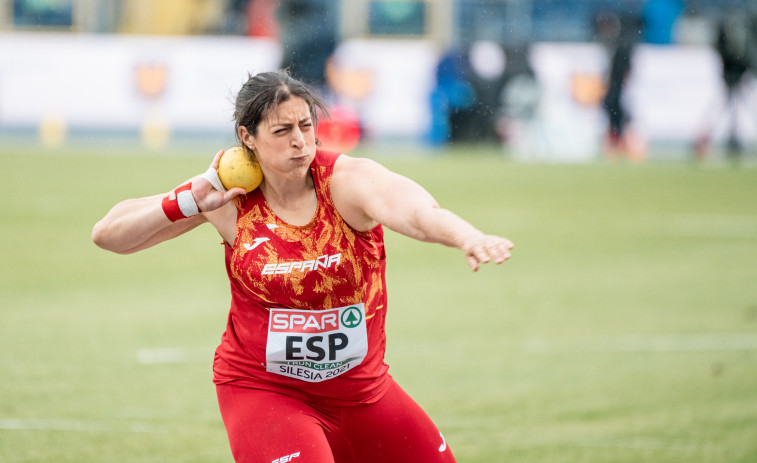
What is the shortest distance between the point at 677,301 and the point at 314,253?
683cm

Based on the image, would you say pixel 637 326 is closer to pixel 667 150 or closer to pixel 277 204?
pixel 277 204

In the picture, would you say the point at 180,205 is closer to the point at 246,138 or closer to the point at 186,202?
the point at 186,202

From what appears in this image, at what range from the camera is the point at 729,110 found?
22172 mm

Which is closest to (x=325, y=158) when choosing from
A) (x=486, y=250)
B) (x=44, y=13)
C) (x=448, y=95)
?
(x=486, y=250)

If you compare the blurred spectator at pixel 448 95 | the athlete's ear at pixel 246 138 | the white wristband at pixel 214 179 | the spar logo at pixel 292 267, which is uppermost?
the athlete's ear at pixel 246 138

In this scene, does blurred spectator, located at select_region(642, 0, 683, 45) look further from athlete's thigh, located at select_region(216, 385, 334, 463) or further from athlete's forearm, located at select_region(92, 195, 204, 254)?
athlete's thigh, located at select_region(216, 385, 334, 463)

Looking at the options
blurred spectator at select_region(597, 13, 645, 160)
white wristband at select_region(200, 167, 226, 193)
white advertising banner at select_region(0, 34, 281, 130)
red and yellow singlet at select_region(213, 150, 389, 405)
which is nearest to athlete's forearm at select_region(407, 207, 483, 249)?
red and yellow singlet at select_region(213, 150, 389, 405)

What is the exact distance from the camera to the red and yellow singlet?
421 centimetres

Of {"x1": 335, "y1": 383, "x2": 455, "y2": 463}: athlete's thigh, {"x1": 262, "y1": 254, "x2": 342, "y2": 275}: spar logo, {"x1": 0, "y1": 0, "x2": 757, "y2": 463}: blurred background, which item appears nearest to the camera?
{"x1": 262, "y1": 254, "x2": 342, "y2": 275}: spar logo

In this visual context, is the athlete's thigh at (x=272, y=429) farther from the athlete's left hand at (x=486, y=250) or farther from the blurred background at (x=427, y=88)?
the blurred background at (x=427, y=88)

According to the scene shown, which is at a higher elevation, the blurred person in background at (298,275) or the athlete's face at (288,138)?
the athlete's face at (288,138)

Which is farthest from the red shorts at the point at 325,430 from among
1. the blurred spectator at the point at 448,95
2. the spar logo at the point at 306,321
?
the blurred spectator at the point at 448,95

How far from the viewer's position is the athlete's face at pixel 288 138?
423 cm

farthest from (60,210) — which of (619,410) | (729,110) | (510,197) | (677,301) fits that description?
(729,110)
